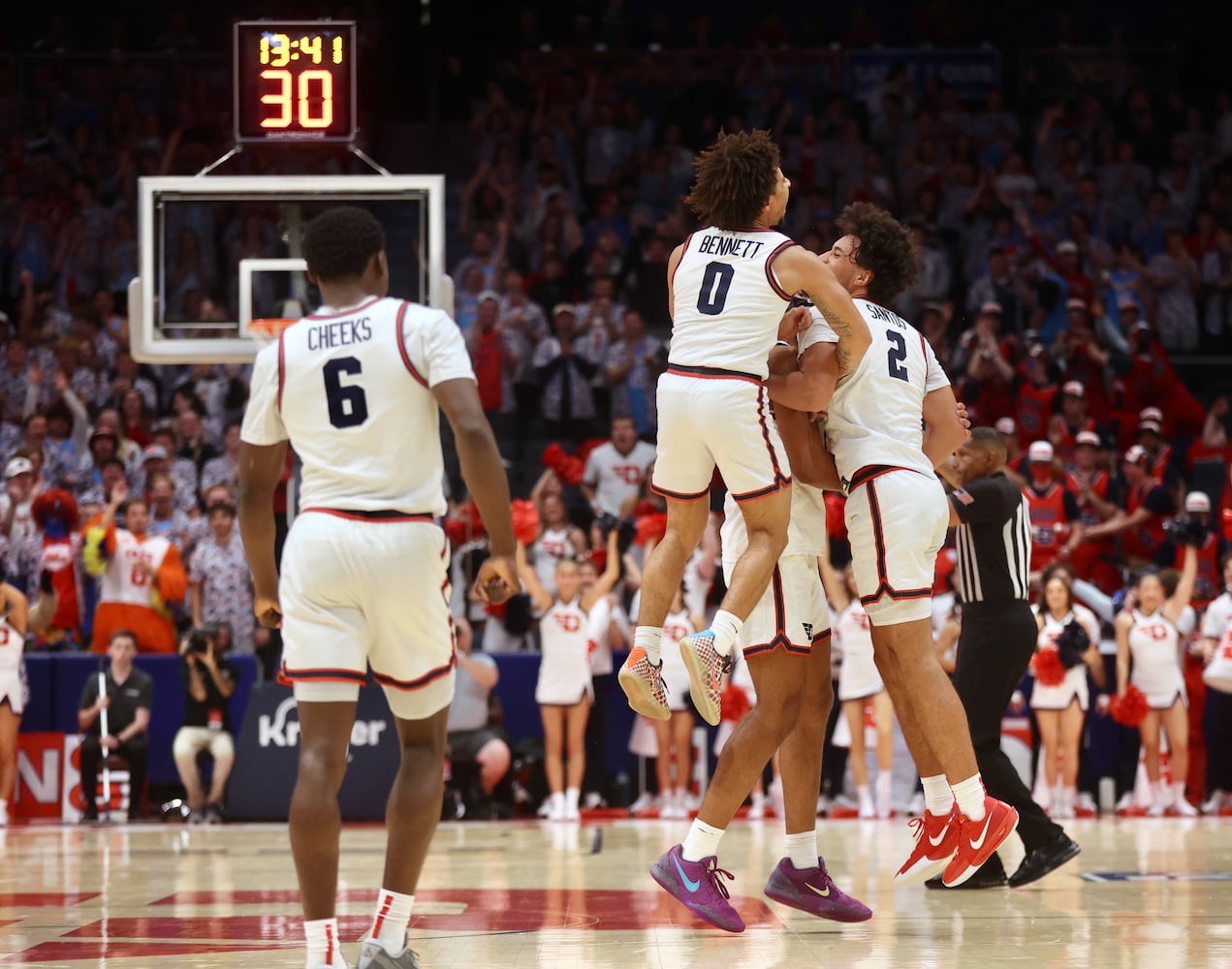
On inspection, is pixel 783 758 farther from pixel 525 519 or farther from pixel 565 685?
pixel 525 519

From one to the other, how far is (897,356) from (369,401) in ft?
8.30

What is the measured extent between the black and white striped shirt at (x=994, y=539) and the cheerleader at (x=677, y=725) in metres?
5.26

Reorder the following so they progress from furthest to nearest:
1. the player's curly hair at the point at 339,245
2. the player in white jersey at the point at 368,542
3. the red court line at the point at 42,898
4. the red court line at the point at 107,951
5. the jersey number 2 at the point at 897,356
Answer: the red court line at the point at 42,898 < the jersey number 2 at the point at 897,356 < the red court line at the point at 107,951 < the player's curly hair at the point at 339,245 < the player in white jersey at the point at 368,542

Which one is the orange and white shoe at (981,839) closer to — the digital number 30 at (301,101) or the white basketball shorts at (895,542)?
the white basketball shorts at (895,542)

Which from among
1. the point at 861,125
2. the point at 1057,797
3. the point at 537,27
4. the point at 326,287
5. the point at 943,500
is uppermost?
the point at 537,27

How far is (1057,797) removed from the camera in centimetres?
1311

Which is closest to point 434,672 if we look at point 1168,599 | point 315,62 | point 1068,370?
point 315,62

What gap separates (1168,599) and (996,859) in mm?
6815

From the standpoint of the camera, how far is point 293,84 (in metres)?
11.0

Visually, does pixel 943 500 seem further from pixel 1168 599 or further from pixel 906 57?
pixel 906 57

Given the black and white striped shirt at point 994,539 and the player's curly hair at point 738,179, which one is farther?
the black and white striped shirt at point 994,539

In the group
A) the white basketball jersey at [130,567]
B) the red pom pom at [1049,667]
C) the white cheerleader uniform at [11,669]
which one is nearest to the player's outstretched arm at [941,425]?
the red pom pom at [1049,667]

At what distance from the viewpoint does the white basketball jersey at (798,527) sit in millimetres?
6523

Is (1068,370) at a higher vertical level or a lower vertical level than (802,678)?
higher
